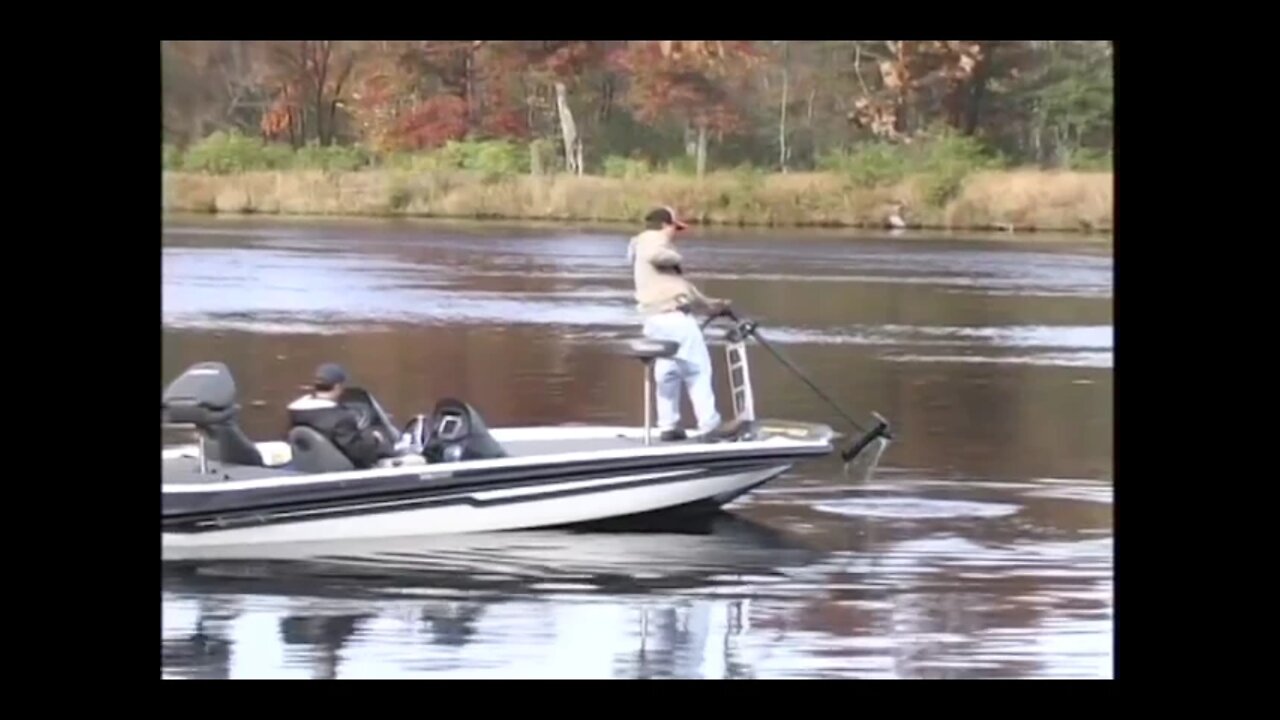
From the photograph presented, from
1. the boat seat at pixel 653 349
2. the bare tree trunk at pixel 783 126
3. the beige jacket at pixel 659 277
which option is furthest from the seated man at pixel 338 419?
the bare tree trunk at pixel 783 126

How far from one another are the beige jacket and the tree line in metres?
2.86

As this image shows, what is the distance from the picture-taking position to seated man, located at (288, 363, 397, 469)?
7.91 metres

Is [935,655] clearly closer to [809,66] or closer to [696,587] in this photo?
[696,587]

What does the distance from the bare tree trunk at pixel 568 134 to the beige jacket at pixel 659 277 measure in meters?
3.16

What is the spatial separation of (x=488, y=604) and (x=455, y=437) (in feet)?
2.46

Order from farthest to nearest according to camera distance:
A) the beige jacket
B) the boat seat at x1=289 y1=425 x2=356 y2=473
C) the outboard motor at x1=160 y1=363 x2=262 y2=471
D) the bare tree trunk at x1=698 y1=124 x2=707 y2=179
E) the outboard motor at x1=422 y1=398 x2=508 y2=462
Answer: the bare tree trunk at x1=698 y1=124 x2=707 y2=179
the beige jacket
the outboard motor at x1=422 y1=398 x2=508 y2=462
the boat seat at x1=289 y1=425 x2=356 y2=473
the outboard motor at x1=160 y1=363 x2=262 y2=471

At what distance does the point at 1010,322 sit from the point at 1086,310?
0.54 meters

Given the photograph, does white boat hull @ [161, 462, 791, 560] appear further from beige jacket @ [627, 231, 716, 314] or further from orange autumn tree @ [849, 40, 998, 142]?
orange autumn tree @ [849, 40, 998, 142]

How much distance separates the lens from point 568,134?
11820mm

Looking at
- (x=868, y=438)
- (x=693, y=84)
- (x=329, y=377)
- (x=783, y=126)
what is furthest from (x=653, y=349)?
(x=783, y=126)

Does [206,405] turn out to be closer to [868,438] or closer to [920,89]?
[868,438]

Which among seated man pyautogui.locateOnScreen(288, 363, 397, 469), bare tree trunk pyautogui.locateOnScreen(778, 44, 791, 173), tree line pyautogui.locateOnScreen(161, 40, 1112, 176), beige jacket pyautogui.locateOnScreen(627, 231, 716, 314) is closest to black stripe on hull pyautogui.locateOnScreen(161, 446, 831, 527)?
seated man pyautogui.locateOnScreen(288, 363, 397, 469)
